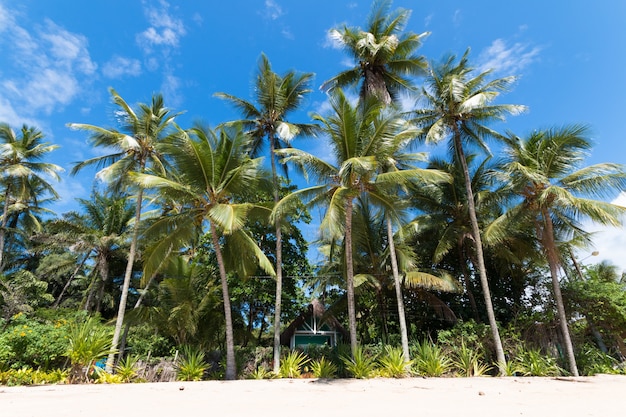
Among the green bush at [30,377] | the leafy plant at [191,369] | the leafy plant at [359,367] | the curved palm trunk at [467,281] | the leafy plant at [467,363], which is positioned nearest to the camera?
the green bush at [30,377]

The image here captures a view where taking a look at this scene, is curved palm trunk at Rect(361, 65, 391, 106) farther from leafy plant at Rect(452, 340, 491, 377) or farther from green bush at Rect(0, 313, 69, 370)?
green bush at Rect(0, 313, 69, 370)

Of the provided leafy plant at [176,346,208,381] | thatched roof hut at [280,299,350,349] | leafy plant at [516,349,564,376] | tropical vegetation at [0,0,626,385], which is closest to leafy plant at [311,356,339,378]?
tropical vegetation at [0,0,626,385]

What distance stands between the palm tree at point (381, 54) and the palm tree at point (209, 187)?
19.8ft

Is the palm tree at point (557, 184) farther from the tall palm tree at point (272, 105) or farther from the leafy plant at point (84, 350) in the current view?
the leafy plant at point (84, 350)

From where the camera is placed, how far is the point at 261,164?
1257 centimetres

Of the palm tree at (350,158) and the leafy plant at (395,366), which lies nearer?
the leafy plant at (395,366)

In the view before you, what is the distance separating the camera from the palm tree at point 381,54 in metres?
14.1

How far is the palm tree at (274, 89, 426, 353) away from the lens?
10.8m

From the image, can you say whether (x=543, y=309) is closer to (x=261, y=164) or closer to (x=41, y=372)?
(x=261, y=164)

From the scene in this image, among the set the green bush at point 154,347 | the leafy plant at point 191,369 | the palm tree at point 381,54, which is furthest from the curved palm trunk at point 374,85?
the green bush at point 154,347

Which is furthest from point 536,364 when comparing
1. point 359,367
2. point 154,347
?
point 154,347

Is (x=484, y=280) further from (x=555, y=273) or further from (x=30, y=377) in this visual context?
(x=30, y=377)

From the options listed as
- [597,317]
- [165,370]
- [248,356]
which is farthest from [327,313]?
[597,317]

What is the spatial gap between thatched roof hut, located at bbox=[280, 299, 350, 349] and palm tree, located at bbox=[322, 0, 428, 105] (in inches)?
402
